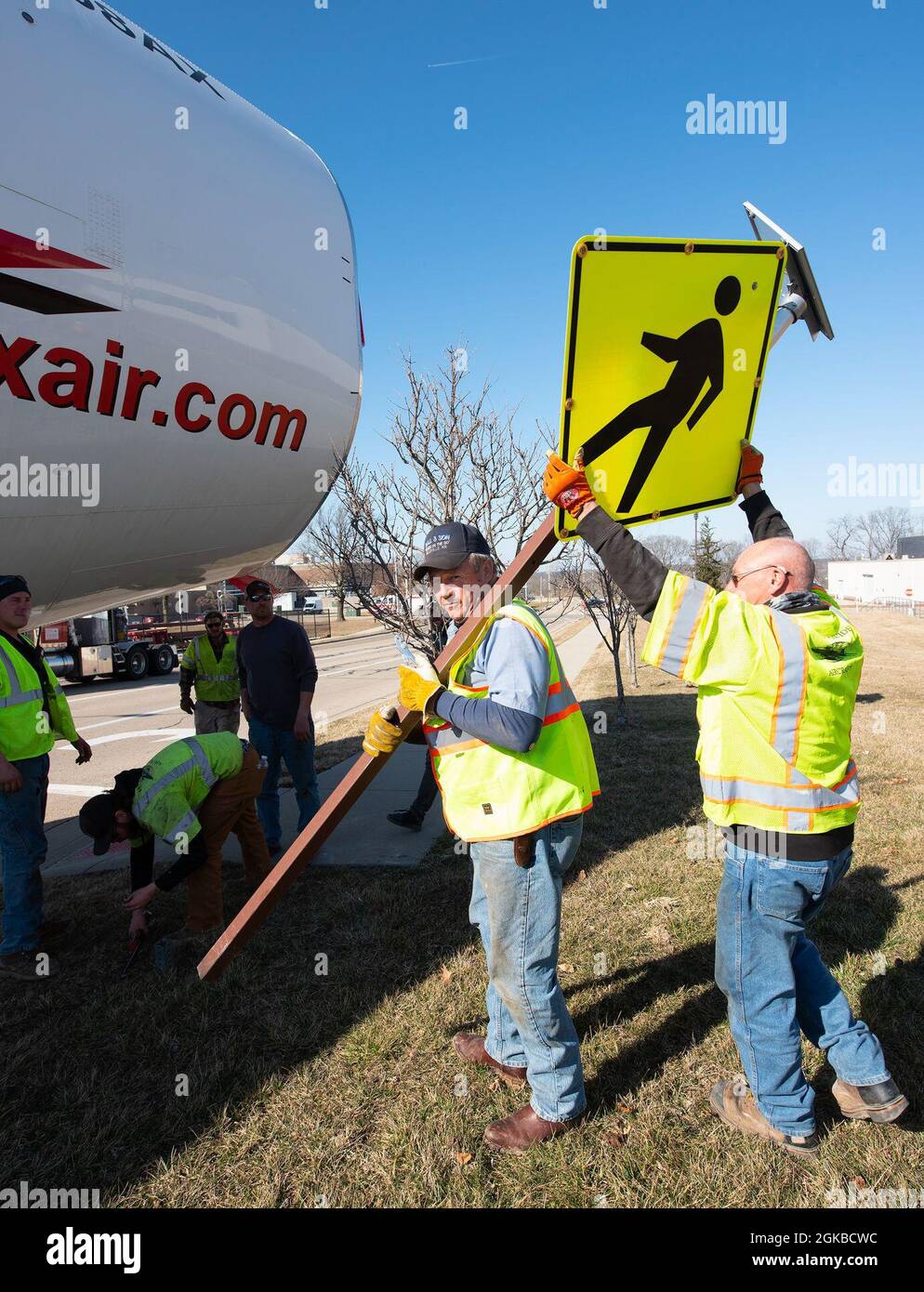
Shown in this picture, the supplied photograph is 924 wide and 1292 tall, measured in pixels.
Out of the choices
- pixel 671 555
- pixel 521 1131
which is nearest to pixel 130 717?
pixel 521 1131

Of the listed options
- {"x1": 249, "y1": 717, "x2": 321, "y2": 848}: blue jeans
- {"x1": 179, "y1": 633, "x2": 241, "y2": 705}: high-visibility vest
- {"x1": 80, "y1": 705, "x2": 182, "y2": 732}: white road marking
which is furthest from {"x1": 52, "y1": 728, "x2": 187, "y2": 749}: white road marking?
{"x1": 249, "y1": 717, "x2": 321, "y2": 848}: blue jeans

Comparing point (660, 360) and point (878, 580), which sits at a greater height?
point (660, 360)

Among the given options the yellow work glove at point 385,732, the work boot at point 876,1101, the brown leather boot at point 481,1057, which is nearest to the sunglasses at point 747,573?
the yellow work glove at point 385,732

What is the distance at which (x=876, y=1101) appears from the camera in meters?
2.41

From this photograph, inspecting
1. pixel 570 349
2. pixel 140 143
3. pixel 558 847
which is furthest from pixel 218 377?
pixel 558 847

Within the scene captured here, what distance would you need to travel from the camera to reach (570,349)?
2.10 m

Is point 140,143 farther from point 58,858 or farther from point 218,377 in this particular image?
point 58,858

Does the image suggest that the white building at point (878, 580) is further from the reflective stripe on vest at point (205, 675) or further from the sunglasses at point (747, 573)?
the sunglasses at point (747, 573)

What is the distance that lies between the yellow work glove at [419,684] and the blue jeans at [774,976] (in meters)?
1.06

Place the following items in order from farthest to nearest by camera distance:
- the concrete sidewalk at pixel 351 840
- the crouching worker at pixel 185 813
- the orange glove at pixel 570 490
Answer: the concrete sidewalk at pixel 351 840 < the crouching worker at pixel 185 813 < the orange glove at pixel 570 490

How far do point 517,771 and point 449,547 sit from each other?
0.75 meters

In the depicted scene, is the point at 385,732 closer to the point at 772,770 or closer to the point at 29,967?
the point at 772,770

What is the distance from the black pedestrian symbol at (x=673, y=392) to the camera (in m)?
2.23

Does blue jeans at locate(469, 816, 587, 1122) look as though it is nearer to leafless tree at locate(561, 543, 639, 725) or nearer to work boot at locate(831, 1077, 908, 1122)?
work boot at locate(831, 1077, 908, 1122)
